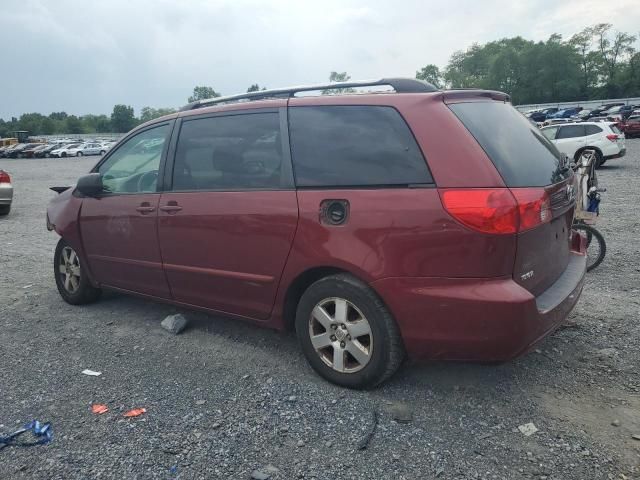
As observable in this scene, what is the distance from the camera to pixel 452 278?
2.74 m

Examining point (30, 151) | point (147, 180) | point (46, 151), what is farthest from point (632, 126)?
point (30, 151)

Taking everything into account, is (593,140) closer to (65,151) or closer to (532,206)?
(532,206)

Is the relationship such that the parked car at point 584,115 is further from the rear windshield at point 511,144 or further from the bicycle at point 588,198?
the rear windshield at point 511,144

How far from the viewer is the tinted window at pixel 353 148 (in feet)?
9.59

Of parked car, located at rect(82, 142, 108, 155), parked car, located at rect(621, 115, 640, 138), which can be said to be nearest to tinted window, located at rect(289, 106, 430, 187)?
parked car, located at rect(621, 115, 640, 138)

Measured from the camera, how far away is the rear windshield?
9.25 ft

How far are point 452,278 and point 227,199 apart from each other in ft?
5.36

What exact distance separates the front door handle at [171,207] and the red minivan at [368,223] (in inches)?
0.9

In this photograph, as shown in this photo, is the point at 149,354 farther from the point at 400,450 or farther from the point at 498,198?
the point at 498,198

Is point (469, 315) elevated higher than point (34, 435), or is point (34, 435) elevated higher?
point (469, 315)

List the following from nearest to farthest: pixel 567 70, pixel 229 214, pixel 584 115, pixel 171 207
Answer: pixel 229 214
pixel 171 207
pixel 584 115
pixel 567 70

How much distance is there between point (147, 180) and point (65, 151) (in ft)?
180

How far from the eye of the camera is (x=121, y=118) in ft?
375

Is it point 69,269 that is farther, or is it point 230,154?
point 69,269
